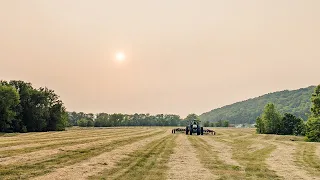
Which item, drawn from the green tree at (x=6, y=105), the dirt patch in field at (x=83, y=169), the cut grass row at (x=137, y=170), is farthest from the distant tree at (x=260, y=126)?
the dirt patch in field at (x=83, y=169)

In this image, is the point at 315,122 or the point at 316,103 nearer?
the point at 315,122

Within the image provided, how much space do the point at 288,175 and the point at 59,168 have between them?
40.4ft

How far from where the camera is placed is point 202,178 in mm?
15734

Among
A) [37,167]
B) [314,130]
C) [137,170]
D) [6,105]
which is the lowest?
[137,170]

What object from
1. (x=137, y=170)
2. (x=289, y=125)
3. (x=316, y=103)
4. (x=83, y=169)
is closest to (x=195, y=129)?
(x=316, y=103)

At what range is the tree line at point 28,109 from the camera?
78.8 m

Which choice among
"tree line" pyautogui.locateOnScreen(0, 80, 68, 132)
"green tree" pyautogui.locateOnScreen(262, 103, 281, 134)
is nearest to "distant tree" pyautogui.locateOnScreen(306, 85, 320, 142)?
"green tree" pyautogui.locateOnScreen(262, 103, 281, 134)

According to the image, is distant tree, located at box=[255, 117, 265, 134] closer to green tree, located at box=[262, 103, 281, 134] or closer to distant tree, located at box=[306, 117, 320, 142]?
green tree, located at box=[262, 103, 281, 134]

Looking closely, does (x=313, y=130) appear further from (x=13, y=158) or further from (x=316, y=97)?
(x=13, y=158)

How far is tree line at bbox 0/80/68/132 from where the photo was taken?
78.8m

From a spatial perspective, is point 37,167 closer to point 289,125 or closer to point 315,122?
point 315,122

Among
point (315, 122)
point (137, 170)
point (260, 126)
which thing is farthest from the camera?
point (260, 126)

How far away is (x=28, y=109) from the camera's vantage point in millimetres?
93312

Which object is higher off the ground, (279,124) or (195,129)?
(279,124)
